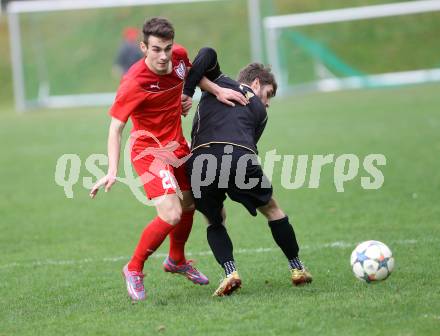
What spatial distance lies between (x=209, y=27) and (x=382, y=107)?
314 inches

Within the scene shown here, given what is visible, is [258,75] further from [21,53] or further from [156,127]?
[21,53]

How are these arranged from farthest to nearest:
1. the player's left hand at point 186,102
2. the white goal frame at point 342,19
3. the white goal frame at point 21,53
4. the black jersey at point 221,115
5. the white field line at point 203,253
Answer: the white goal frame at point 342,19 → the white goal frame at point 21,53 → the white field line at point 203,253 → the player's left hand at point 186,102 → the black jersey at point 221,115

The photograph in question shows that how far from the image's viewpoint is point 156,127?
602 centimetres

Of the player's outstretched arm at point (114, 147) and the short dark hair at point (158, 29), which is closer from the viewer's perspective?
the player's outstretched arm at point (114, 147)

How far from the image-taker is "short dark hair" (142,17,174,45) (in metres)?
5.64

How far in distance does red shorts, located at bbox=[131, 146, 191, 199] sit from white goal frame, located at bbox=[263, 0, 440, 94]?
1681cm

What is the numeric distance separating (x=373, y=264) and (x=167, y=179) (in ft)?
4.95

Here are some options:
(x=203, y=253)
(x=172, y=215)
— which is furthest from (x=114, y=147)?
(x=203, y=253)

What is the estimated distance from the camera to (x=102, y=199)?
11031 millimetres

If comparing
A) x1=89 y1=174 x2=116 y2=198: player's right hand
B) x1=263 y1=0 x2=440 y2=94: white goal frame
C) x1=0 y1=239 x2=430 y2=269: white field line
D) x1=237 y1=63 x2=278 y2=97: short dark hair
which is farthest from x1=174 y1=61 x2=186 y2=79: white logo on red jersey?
x1=263 y1=0 x2=440 y2=94: white goal frame

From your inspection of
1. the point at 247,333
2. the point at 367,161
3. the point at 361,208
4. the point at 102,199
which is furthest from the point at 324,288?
the point at 367,161

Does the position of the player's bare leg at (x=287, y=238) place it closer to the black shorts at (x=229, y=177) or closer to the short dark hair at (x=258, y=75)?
the black shorts at (x=229, y=177)

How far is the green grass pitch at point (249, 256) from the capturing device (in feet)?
16.7

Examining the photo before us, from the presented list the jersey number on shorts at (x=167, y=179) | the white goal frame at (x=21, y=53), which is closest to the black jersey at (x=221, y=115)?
the jersey number on shorts at (x=167, y=179)
